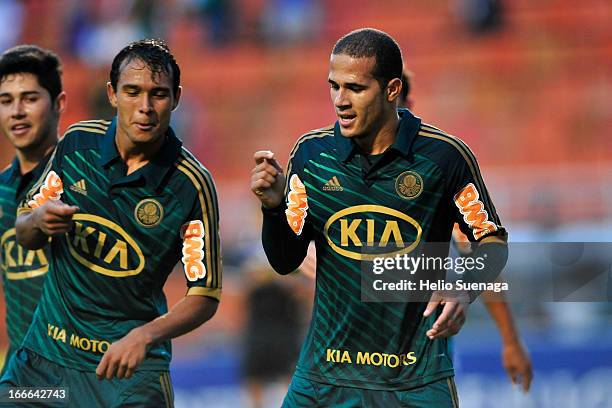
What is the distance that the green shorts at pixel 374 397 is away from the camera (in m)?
4.62

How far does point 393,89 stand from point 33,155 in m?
2.26

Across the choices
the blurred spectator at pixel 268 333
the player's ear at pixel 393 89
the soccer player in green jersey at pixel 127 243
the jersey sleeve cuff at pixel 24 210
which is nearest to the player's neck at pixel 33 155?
the jersey sleeve cuff at pixel 24 210

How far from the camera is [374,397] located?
4.64 metres

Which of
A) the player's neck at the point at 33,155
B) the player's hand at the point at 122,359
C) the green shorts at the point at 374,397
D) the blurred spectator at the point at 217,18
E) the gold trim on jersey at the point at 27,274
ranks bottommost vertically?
the green shorts at the point at 374,397

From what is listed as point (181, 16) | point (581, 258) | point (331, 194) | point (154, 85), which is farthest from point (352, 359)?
point (181, 16)

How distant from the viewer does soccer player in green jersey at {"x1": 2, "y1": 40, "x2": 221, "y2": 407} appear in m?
4.83

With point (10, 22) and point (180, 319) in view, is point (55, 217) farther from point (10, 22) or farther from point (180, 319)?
point (10, 22)

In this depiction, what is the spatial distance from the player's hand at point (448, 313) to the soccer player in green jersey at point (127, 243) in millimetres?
1015

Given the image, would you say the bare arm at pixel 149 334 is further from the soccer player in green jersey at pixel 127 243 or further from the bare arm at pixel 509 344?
the bare arm at pixel 509 344

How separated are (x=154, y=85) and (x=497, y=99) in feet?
42.1

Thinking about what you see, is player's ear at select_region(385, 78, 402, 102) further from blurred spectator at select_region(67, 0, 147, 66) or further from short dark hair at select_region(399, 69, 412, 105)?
blurred spectator at select_region(67, 0, 147, 66)

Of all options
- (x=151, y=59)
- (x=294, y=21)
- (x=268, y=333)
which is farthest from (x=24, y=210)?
(x=294, y=21)

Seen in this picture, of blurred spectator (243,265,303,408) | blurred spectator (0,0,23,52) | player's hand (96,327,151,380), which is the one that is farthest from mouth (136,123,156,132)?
blurred spectator (0,0,23,52)

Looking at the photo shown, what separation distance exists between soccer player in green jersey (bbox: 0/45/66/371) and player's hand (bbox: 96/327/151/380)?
4.78ft
